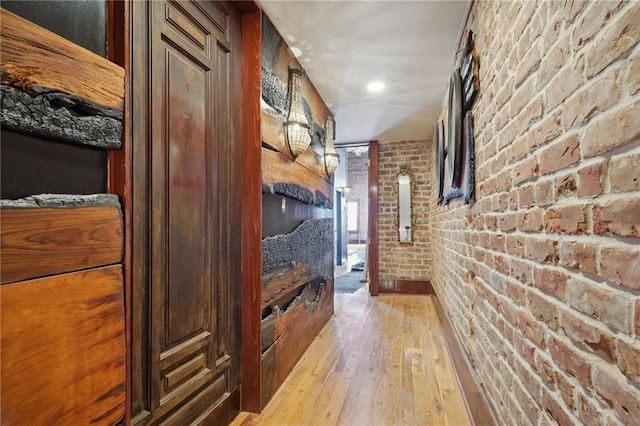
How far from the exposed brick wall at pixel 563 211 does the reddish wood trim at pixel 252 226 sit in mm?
1257

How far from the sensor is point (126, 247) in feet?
3.54

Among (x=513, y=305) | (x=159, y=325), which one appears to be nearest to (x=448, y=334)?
(x=513, y=305)

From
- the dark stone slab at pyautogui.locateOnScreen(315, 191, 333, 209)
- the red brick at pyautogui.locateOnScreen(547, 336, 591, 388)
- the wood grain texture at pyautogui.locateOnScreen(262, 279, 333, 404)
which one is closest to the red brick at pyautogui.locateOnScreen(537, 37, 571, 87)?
the red brick at pyautogui.locateOnScreen(547, 336, 591, 388)

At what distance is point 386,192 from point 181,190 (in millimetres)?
4218

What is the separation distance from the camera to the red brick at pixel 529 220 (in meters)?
0.98

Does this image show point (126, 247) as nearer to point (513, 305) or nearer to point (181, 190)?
point (181, 190)

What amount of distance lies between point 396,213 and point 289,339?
330cm

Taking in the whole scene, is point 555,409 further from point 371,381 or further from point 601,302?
point 371,381

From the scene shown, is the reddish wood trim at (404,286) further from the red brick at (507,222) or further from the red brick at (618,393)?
the red brick at (618,393)

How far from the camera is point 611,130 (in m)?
0.64

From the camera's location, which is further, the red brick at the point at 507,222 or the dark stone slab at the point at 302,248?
the dark stone slab at the point at 302,248

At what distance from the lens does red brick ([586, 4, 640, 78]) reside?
1.88 feet

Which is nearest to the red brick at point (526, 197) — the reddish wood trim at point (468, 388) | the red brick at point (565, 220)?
the red brick at point (565, 220)

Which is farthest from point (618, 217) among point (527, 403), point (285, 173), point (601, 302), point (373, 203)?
point (373, 203)
